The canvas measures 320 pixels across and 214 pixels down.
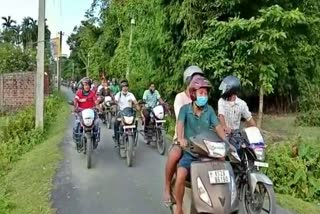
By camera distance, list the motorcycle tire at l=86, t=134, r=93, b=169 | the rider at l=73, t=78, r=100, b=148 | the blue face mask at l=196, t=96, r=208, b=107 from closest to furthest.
→ the blue face mask at l=196, t=96, r=208, b=107
the motorcycle tire at l=86, t=134, r=93, b=169
the rider at l=73, t=78, r=100, b=148

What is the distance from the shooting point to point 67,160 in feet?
34.1

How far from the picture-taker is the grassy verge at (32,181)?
7.14 meters

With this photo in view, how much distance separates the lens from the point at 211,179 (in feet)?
16.5

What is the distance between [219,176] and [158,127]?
6.55 metres

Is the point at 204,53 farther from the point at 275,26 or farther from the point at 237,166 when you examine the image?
the point at 237,166

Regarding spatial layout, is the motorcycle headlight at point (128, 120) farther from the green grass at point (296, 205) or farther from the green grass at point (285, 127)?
the green grass at point (285, 127)

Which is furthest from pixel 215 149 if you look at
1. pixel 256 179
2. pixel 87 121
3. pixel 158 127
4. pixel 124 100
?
pixel 158 127

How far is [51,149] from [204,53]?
4.66 m

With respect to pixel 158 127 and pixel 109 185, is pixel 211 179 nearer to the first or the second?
pixel 109 185

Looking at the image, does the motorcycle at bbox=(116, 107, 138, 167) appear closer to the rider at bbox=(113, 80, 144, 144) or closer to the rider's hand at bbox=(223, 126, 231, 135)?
the rider at bbox=(113, 80, 144, 144)

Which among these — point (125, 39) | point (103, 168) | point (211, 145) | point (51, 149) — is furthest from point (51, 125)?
point (211, 145)

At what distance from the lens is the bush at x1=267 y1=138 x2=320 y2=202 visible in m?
8.27

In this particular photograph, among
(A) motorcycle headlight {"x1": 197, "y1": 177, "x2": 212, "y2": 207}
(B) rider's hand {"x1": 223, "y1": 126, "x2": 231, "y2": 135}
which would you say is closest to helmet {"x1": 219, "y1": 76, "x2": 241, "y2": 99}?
(B) rider's hand {"x1": 223, "y1": 126, "x2": 231, "y2": 135}

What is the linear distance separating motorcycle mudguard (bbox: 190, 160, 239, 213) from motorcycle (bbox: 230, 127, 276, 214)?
948 millimetres
